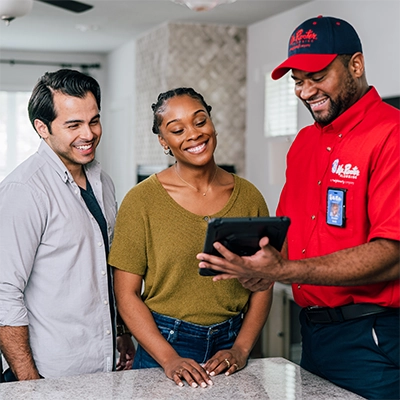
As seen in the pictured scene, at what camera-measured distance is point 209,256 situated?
1.61 m

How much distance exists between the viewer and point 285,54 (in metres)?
5.72

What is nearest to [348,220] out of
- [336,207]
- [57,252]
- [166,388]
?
[336,207]

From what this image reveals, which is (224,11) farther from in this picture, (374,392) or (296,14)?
(374,392)

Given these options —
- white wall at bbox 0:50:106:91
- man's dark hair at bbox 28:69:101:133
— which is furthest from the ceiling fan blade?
white wall at bbox 0:50:106:91

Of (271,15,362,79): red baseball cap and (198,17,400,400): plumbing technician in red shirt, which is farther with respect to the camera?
(271,15,362,79): red baseball cap

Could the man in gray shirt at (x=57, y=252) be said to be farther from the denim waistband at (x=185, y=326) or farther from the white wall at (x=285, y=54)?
the white wall at (x=285, y=54)

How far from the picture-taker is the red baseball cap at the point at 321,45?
6.27 feet

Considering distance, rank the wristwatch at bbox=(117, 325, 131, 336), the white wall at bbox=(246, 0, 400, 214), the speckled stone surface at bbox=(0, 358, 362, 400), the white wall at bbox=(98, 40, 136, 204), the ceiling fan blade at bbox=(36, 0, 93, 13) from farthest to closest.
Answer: the white wall at bbox=(98, 40, 136, 204) < the white wall at bbox=(246, 0, 400, 214) < the ceiling fan blade at bbox=(36, 0, 93, 13) < the wristwatch at bbox=(117, 325, 131, 336) < the speckled stone surface at bbox=(0, 358, 362, 400)

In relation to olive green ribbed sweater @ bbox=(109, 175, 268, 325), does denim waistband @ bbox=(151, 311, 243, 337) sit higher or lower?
lower

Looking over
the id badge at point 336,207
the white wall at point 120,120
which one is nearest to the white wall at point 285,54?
the white wall at point 120,120

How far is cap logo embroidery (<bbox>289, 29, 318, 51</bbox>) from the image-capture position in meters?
1.95

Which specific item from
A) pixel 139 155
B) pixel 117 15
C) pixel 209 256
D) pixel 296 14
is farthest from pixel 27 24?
A: pixel 209 256

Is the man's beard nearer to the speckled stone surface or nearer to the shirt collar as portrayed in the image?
the shirt collar

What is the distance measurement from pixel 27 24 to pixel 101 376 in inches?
210
